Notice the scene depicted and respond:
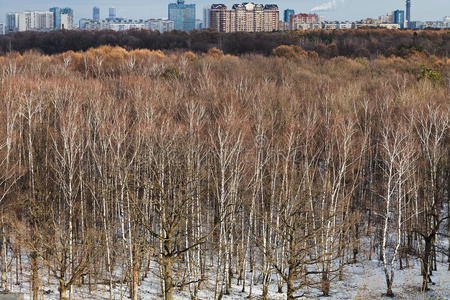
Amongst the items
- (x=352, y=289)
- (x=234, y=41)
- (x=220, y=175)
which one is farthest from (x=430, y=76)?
(x=234, y=41)

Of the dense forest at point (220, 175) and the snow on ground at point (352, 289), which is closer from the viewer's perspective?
the dense forest at point (220, 175)

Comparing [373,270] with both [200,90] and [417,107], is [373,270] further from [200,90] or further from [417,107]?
[200,90]

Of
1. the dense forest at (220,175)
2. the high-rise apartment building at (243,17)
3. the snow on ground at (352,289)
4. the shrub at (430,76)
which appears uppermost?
the high-rise apartment building at (243,17)

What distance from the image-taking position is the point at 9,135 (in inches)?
1119

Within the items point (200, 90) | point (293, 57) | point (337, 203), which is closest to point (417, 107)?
point (337, 203)

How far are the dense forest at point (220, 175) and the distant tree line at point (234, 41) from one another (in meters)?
15.1

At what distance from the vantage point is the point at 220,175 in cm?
3209

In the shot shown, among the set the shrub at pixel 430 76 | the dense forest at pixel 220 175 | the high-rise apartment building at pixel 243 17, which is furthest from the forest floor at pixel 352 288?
the high-rise apartment building at pixel 243 17

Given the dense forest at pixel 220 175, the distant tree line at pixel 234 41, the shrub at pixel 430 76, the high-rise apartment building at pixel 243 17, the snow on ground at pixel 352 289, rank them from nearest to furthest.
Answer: the dense forest at pixel 220 175, the snow on ground at pixel 352 289, the shrub at pixel 430 76, the distant tree line at pixel 234 41, the high-rise apartment building at pixel 243 17

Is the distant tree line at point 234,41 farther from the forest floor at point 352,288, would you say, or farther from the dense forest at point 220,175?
the forest floor at point 352,288

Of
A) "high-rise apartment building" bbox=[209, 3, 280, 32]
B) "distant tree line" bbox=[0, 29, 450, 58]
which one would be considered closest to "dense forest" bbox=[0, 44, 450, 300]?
"distant tree line" bbox=[0, 29, 450, 58]

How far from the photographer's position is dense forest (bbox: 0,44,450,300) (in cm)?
2488

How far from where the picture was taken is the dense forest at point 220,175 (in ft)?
81.6

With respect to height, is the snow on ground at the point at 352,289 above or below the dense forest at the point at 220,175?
below
